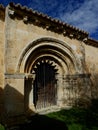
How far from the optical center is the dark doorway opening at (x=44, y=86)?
346 inches

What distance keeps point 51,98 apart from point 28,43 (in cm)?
315

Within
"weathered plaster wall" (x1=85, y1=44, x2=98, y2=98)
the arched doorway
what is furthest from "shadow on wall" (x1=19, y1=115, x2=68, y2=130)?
"weathered plaster wall" (x1=85, y1=44, x2=98, y2=98)

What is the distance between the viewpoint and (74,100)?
977cm

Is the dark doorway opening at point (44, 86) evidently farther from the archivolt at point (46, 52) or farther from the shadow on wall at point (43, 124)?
the shadow on wall at point (43, 124)

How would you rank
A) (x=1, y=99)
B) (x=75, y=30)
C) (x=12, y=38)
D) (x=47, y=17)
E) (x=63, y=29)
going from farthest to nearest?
(x=75, y=30) < (x=63, y=29) < (x=47, y=17) < (x=12, y=38) < (x=1, y=99)

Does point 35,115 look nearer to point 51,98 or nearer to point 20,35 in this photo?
point 51,98

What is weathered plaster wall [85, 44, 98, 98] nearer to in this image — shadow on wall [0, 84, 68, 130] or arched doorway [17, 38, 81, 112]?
arched doorway [17, 38, 81, 112]

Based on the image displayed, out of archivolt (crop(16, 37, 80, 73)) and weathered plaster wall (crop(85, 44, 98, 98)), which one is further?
weathered plaster wall (crop(85, 44, 98, 98))

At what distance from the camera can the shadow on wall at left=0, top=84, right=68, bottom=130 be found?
6.70m

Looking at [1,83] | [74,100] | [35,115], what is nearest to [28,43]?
[1,83]

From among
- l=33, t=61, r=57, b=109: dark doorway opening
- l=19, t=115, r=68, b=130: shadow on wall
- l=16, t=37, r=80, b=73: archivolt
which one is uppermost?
l=16, t=37, r=80, b=73: archivolt

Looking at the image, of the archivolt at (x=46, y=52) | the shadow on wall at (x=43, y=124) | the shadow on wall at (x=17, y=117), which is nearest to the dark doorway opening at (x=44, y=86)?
the archivolt at (x=46, y=52)

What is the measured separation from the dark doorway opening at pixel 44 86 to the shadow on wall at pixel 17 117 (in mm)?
1581

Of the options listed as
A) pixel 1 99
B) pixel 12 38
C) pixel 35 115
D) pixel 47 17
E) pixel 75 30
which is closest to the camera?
pixel 1 99
